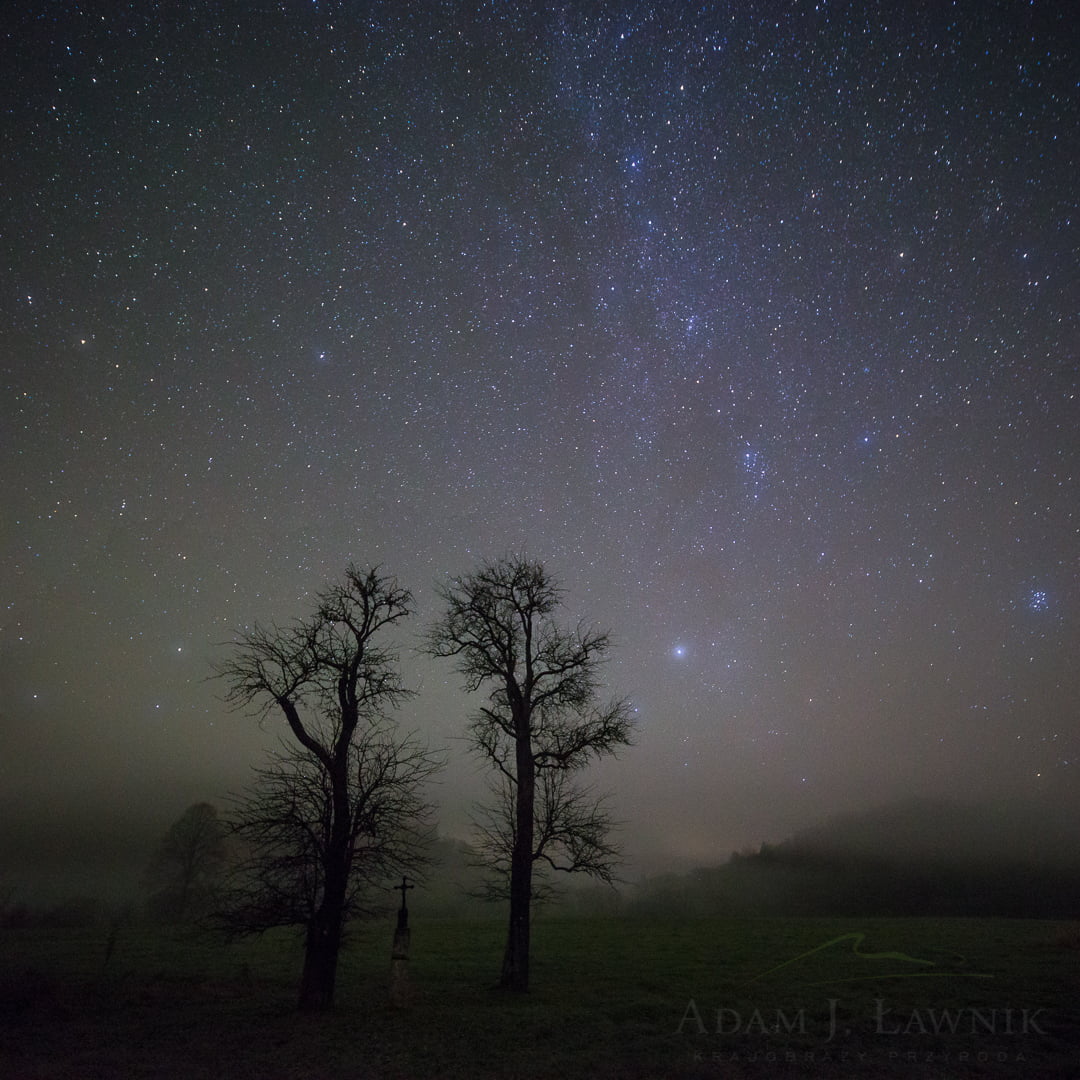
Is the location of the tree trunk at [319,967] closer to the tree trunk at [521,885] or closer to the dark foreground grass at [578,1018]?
the dark foreground grass at [578,1018]

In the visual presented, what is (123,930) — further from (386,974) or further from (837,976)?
(837,976)

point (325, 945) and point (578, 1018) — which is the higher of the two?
point (325, 945)

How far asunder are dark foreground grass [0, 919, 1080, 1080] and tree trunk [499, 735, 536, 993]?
0.61m

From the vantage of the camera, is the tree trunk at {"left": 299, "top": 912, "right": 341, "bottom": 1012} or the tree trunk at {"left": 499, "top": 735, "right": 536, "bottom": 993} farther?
the tree trunk at {"left": 499, "top": 735, "right": 536, "bottom": 993}

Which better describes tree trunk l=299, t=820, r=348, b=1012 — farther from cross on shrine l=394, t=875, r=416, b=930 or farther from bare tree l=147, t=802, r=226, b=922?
bare tree l=147, t=802, r=226, b=922

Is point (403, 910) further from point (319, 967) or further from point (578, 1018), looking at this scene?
point (578, 1018)

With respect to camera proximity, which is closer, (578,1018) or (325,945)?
(578,1018)

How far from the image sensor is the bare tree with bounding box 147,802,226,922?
5384cm

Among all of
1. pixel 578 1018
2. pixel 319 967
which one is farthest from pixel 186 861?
pixel 578 1018

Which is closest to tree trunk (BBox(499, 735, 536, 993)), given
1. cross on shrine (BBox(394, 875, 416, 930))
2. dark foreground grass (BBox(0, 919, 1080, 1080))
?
dark foreground grass (BBox(0, 919, 1080, 1080))

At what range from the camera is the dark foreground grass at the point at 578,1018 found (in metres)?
10.9

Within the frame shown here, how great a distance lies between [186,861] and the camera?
5472cm

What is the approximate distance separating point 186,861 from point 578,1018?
5600 centimetres

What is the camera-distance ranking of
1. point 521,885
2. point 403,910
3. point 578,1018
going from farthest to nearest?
point 521,885, point 403,910, point 578,1018
